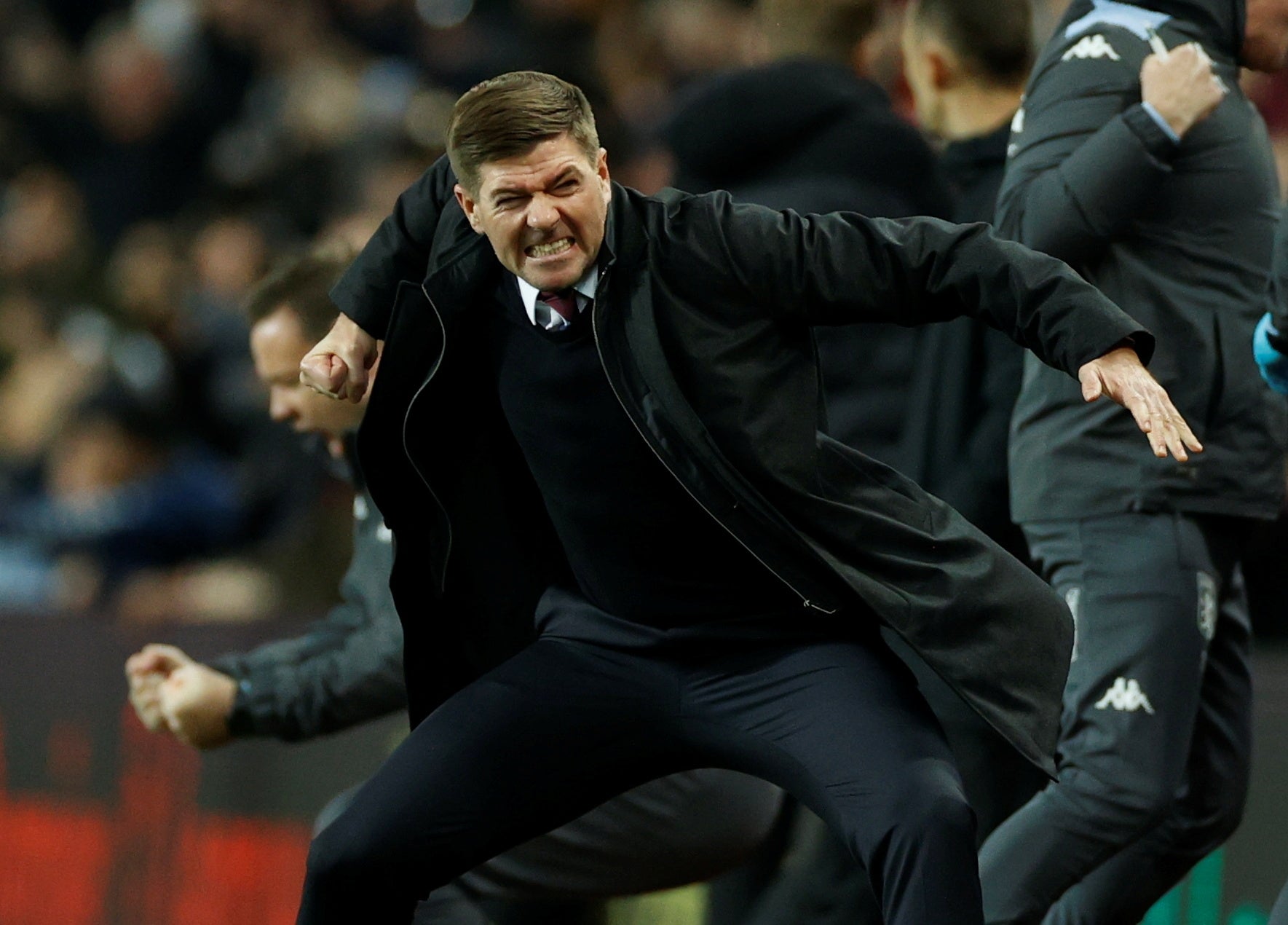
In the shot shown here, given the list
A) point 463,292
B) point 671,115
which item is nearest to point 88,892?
point 671,115

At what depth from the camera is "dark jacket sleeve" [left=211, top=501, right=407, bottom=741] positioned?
4.39m

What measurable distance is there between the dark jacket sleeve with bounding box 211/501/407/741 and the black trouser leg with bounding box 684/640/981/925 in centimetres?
109

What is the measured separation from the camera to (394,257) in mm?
3629

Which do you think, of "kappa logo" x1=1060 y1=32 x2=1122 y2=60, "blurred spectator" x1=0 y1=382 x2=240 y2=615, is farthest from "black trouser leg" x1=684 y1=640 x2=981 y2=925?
"blurred spectator" x1=0 y1=382 x2=240 y2=615

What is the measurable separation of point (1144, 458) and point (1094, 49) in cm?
79

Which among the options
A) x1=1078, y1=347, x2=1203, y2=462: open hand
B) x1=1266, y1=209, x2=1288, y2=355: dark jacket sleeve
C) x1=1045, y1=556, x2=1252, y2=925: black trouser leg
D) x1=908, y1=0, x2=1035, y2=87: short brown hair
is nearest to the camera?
x1=1078, y1=347, x2=1203, y2=462: open hand

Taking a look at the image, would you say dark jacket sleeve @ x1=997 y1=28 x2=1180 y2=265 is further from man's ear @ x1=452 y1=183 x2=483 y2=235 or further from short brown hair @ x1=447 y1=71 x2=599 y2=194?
man's ear @ x1=452 y1=183 x2=483 y2=235

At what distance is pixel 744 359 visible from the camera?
3.37 m

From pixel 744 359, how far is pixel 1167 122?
98cm

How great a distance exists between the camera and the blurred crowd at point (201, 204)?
295 inches

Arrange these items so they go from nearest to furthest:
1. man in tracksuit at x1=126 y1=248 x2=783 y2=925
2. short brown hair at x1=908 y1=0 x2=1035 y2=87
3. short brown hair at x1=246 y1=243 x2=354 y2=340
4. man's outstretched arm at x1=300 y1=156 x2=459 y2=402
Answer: man's outstretched arm at x1=300 y1=156 x2=459 y2=402 → man in tracksuit at x1=126 y1=248 x2=783 y2=925 → short brown hair at x1=908 y1=0 x2=1035 y2=87 → short brown hair at x1=246 y1=243 x2=354 y2=340

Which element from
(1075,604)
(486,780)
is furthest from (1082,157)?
(486,780)

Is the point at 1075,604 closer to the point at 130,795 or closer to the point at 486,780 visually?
the point at 486,780

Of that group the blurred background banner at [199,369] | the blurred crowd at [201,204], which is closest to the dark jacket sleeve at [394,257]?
the blurred background banner at [199,369]
